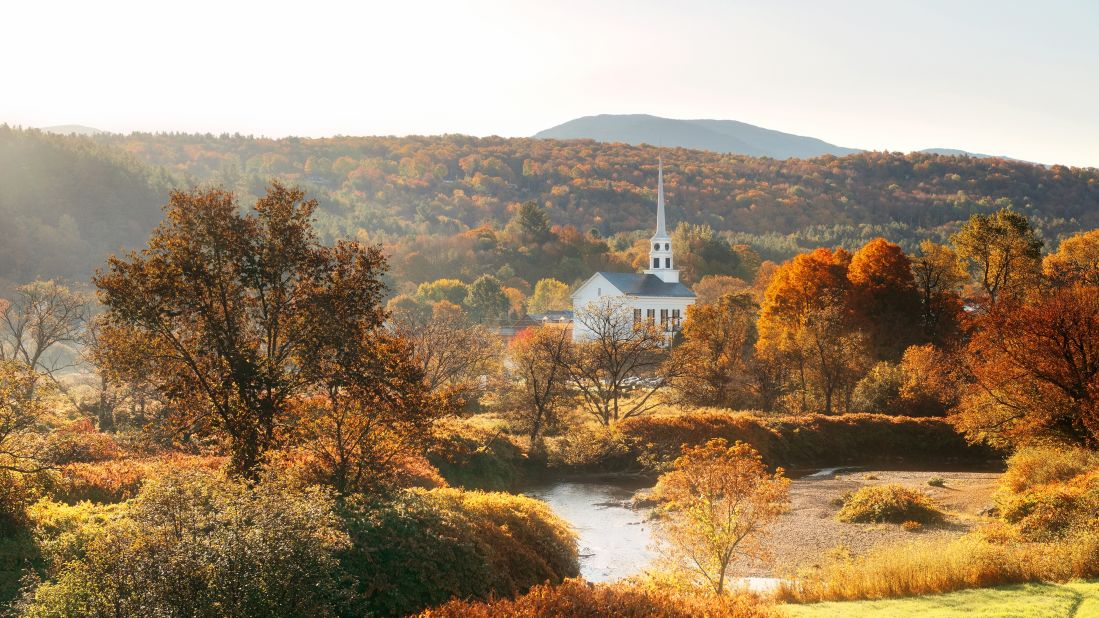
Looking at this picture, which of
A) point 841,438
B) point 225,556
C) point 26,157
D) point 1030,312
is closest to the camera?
point 225,556

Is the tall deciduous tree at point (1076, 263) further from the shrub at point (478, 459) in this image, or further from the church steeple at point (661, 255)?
the church steeple at point (661, 255)

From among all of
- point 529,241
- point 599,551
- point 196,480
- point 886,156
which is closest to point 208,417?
point 196,480

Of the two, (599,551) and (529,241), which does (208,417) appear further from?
(529,241)

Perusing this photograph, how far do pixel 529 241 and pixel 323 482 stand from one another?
383 ft

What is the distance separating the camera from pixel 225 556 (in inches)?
517

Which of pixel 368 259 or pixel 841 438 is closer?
pixel 368 259

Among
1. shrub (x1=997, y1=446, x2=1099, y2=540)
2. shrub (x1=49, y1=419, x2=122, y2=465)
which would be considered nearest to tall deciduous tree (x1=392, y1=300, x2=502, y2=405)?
shrub (x1=49, y1=419, x2=122, y2=465)

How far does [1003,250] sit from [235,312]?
5328cm

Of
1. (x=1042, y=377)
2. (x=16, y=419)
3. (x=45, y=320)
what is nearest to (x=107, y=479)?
(x=16, y=419)

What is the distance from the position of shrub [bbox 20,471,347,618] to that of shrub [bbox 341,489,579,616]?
4.47 ft

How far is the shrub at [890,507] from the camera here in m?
31.7

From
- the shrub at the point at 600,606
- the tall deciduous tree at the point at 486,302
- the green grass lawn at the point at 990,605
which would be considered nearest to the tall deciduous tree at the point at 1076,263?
the green grass lawn at the point at 990,605

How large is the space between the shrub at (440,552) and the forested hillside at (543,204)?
100 m

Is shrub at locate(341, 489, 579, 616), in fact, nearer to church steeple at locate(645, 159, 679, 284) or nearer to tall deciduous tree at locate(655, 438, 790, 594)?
tall deciduous tree at locate(655, 438, 790, 594)
